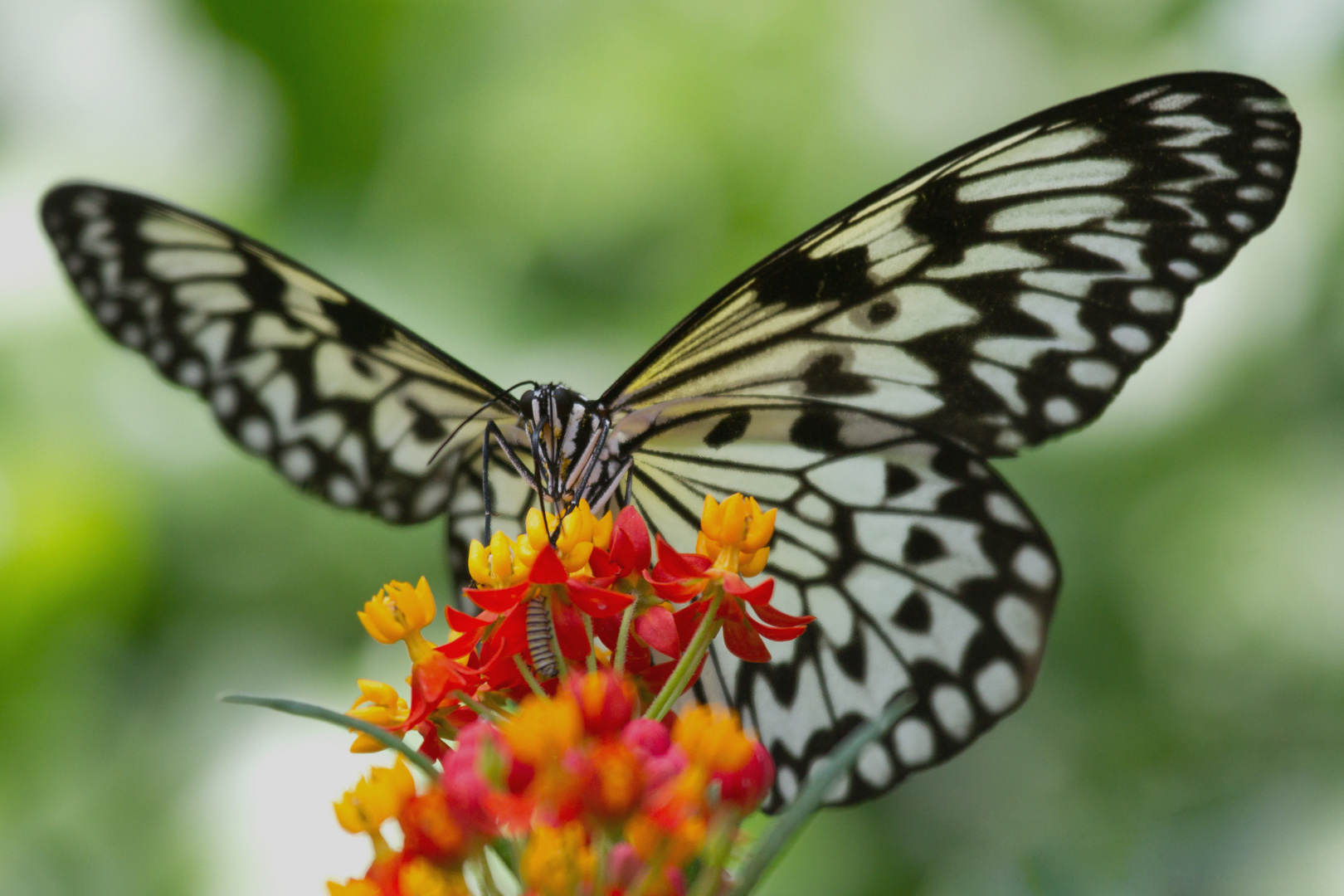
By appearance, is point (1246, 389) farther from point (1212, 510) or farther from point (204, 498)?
point (204, 498)

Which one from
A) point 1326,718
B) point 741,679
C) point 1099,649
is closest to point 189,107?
point 741,679

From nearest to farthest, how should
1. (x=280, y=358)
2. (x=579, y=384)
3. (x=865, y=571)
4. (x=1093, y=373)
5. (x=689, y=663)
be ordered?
(x=689, y=663) < (x=1093, y=373) < (x=865, y=571) < (x=280, y=358) < (x=579, y=384)

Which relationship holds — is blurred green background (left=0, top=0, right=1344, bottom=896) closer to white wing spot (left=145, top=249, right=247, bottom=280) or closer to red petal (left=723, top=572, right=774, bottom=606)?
red petal (left=723, top=572, right=774, bottom=606)

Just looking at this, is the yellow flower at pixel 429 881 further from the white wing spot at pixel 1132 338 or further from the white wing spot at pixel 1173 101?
the white wing spot at pixel 1173 101

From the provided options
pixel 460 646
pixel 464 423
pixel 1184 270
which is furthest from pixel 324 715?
pixel 1184 270

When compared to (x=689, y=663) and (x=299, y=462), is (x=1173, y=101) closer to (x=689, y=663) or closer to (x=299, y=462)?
(x=689, y=663)

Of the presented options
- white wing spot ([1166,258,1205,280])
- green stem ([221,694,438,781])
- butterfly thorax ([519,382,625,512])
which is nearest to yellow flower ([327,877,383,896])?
green stem ([221,694,438,781])

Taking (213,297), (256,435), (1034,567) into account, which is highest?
(213,297)
